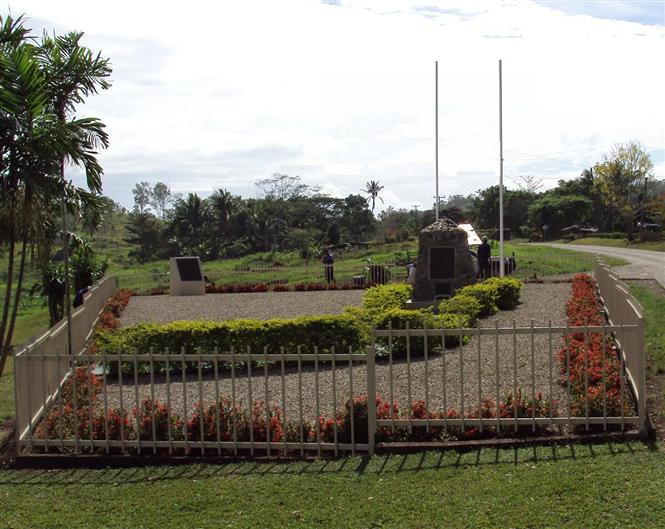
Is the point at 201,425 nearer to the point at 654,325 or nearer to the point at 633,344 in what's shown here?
the point at 633,344

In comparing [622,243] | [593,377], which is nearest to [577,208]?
[622,243]

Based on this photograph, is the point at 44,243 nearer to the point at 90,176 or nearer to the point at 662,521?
the point at 90,176

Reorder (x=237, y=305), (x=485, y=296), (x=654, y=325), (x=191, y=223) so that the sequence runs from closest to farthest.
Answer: (x=654, y=325) → (x=485, y=296) → (x=237, y=305) → (x=191, y=223)

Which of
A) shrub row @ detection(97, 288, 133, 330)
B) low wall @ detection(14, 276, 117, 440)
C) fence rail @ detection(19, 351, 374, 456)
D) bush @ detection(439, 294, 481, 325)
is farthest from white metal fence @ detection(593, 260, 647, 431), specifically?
shrub row @ detection(97, 288, 133, 330)

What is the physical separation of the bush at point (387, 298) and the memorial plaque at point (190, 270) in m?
8.07

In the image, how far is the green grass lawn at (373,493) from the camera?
4.98 metres

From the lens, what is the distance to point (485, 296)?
51.4ft

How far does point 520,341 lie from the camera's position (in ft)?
38.2

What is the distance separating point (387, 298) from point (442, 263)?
6.92 ft

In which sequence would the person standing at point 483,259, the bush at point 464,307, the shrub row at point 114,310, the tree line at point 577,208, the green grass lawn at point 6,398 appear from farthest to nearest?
the tree line at point 577,208 → the person standing at point 483,259 → the shrub row at point 114,310 → the bush at point 464,307 → the green grass lawn at point 6,398

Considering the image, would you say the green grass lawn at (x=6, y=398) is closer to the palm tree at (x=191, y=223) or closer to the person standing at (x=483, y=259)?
the person standing at (x=483, y=259)

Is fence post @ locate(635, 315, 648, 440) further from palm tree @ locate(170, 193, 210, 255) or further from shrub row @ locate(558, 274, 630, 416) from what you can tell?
palm tree @ locate(170, 193, 210, 255)

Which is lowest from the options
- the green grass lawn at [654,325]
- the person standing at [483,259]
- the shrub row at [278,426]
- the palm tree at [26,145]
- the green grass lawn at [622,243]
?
the shrub row at [278,426]

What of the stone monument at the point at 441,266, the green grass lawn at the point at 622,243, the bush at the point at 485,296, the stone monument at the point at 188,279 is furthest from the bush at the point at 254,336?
the green grass lawn at the point at 622,243
